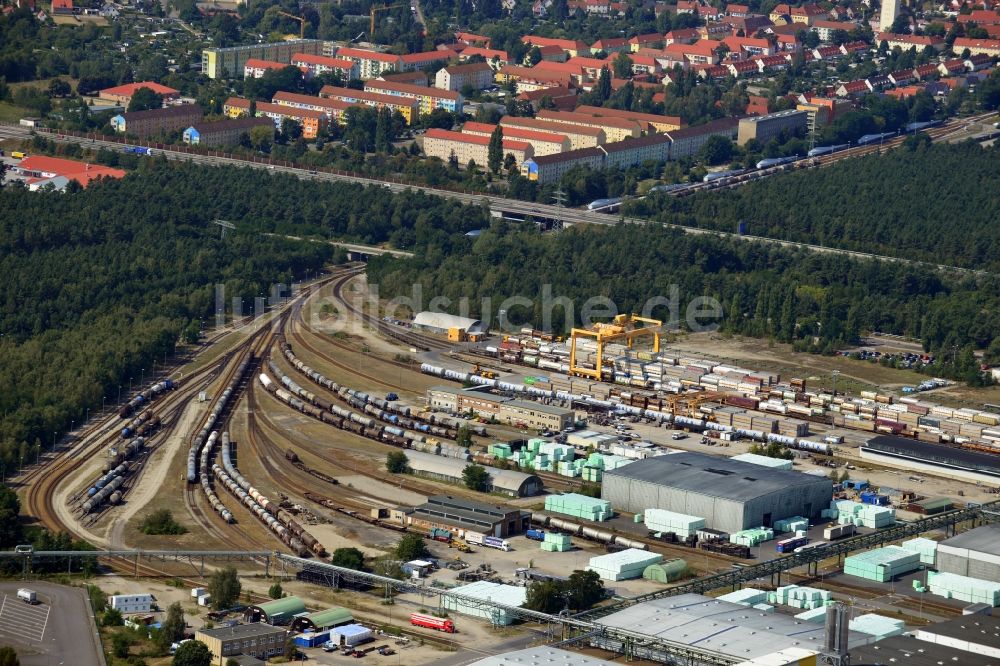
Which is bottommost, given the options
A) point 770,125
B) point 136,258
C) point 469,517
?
point 469,517

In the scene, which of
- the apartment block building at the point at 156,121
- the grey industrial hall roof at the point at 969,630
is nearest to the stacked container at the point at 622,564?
the grey industrial hall roof at the point at 969,630

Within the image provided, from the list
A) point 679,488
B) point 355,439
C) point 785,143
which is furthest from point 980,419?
point 785,143

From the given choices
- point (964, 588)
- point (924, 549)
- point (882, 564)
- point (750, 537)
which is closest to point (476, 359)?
point (750, 537)

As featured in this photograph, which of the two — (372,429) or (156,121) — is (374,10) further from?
(372,429)

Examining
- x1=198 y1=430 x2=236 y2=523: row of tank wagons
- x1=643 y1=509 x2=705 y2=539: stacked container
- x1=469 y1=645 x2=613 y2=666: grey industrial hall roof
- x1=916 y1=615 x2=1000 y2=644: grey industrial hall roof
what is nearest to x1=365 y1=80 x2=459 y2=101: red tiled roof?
x1=198 y1=430 x2=236 y2=523: row of tank wagons

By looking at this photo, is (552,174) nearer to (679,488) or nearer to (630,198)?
(630,198)
